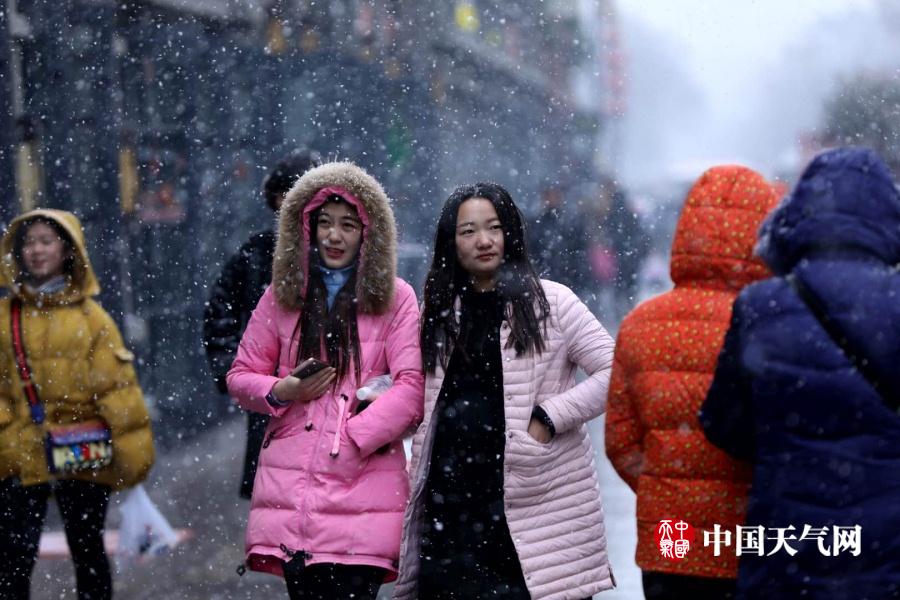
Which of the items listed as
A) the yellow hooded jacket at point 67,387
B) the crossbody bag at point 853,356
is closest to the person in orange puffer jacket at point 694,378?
the crossbody bag at point 853,356

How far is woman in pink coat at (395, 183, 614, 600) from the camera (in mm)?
4031

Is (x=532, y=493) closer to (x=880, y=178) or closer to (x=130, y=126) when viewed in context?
(x=880, y=178)

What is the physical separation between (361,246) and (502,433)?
2.46 ft

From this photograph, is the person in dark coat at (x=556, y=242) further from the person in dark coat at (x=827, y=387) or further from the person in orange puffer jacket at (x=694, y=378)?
the person in dark coat at (x=827, y=387)

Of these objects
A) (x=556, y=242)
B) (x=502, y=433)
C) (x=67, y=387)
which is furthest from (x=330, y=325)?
(x=556, y=242)

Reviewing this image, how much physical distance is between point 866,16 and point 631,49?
37.6 feet

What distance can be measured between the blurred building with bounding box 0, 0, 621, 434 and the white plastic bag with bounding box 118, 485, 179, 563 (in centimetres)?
182

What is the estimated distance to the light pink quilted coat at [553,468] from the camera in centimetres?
402

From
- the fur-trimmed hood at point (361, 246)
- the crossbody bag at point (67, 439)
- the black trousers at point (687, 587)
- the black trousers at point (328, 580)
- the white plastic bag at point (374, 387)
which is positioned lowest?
the black trousers at point (328, 580)

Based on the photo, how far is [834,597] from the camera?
3.16 metres

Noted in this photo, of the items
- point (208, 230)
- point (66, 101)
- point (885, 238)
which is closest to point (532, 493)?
point (885, 238)

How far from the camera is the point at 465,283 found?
4.30m

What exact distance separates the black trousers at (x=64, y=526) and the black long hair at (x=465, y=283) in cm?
182

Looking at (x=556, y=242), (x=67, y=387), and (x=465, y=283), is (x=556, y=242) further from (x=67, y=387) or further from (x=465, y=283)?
(x=465, y=283)
